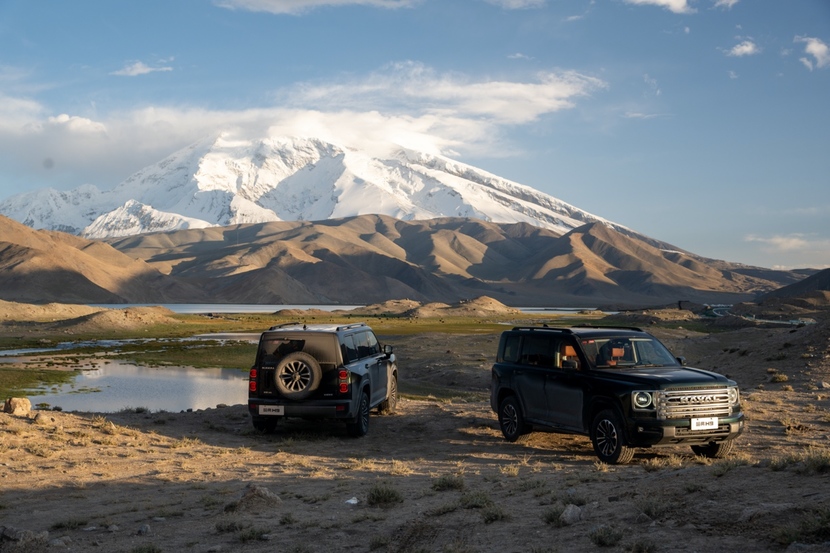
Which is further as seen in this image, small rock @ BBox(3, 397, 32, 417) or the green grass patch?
the green grass patch

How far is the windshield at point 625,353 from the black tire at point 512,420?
86.2 inches

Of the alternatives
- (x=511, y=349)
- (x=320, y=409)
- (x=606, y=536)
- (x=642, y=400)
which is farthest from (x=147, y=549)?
(x=511, y=349)

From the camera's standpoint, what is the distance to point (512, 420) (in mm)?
15984

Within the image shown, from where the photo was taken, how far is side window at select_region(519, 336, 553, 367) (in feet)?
49.8

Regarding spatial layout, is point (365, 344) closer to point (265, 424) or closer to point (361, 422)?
point (361, 422)

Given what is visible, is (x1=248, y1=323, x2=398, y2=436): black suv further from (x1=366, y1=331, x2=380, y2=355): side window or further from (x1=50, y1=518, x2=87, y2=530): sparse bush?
(x1=50, y1=518, x2=87, y2=530): sparse bush

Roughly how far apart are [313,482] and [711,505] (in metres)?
6.52

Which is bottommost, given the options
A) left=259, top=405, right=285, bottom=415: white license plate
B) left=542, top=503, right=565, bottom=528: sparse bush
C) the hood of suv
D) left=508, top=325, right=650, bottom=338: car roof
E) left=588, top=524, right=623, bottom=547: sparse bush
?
left=542, top=503, right=565, bottom=528: sparse bush

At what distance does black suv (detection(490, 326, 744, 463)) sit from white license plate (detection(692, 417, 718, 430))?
0.02 metres

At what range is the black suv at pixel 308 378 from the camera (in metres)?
16.5

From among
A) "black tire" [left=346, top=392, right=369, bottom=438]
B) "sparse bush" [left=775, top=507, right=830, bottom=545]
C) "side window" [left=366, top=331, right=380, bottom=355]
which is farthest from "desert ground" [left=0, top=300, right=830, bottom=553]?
"side window" [left=366, top=331, right=380, bottom=355]

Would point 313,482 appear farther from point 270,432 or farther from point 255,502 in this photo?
point 270,432

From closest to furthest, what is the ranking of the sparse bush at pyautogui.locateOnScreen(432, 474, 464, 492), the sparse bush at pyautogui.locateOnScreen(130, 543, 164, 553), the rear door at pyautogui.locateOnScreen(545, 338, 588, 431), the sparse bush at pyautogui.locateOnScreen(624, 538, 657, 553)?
1. the sparse bush at pyautogui.locateOnScreen(624, 538, 657, 553)
2. the sparse bush at pyautogui.locateOnScreen(130, 543, 164, 553)
3. the sparse bush at pyautogui.locateOnScreen(432, 474, 464, 492)
4. the rear door at pyautogui.locateOnScreen(545, 338, 588, 431)

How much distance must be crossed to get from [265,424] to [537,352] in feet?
21.8
